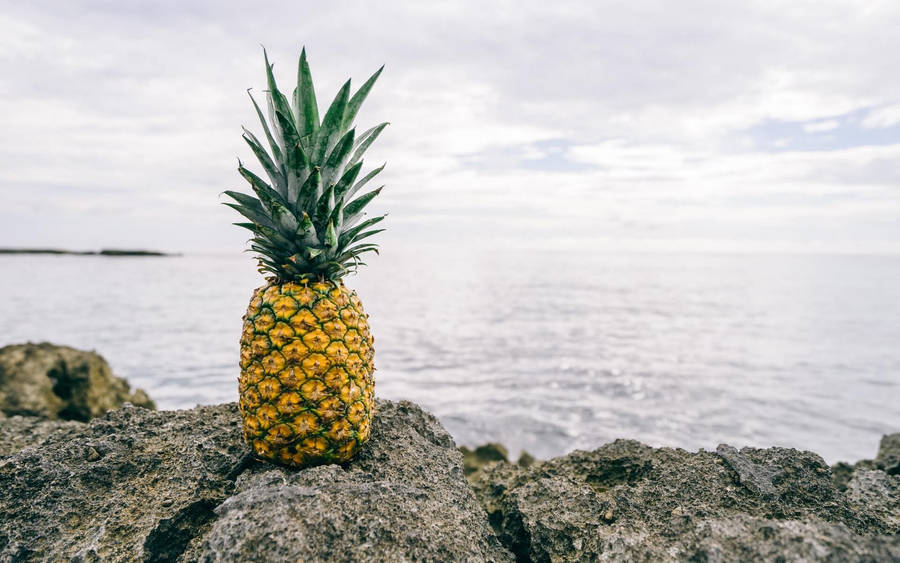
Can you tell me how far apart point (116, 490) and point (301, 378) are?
1.35 metres

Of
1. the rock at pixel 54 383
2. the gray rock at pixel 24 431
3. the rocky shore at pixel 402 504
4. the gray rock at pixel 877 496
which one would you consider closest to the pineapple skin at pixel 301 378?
the rocky shore at pixel 402 504

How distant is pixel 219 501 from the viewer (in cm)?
307

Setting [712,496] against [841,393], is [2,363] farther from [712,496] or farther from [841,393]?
[841,393]

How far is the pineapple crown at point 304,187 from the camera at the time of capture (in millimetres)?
3318

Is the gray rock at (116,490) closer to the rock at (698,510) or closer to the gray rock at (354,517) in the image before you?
the gray rock at (354,517)

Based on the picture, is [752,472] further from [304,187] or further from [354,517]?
[304,187]

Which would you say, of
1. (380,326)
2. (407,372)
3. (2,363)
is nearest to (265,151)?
(2,363)

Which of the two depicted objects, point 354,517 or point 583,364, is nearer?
point 354,517

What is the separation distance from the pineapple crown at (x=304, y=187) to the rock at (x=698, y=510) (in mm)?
2149

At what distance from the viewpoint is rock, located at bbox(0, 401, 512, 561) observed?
98.3 inches

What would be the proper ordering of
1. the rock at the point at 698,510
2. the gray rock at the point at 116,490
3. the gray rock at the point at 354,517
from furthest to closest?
the gray rock at the point at 116,490
the gray rock at the point at 354,517
the rock at the point at 698,510

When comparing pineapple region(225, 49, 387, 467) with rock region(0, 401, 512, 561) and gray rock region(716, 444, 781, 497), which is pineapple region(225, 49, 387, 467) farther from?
gray rock region(716, 444, 781, 497)

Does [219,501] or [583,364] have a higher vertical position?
[219,501]

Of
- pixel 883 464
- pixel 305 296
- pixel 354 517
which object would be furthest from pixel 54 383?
pixel 883 464
